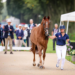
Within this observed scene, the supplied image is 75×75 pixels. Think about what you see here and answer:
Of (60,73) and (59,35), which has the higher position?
(59,35)

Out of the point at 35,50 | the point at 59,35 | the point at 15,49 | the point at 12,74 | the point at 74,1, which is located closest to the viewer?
the point at 12,74

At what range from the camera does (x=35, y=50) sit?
1204 centimetres

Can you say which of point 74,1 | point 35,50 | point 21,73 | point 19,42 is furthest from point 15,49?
point 74,1

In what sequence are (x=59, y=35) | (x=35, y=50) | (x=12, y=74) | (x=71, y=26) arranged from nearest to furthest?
(x=12, y=74) < (x=59, y=35) < (x=35, y=50) < (x=71, y=26)

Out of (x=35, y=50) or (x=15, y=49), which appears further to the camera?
(x=15, y=49)

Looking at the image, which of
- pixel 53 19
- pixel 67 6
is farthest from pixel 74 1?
pixel 53 19

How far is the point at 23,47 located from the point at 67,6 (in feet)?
63.6

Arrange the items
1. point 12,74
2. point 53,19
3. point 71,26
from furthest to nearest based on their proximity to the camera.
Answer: point 53,19 < point 71,26 < point 12,74

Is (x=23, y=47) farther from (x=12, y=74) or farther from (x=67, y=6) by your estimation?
(x=67, y=6)

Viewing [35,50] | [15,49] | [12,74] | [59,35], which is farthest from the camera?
[15,49]

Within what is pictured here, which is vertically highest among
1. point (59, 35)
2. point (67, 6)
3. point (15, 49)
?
point (67, 6)

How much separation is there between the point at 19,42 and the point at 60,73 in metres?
10.2

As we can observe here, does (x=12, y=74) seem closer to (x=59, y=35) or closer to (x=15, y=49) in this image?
(x=59, y=35)

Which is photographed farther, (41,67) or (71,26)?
(71,26)
